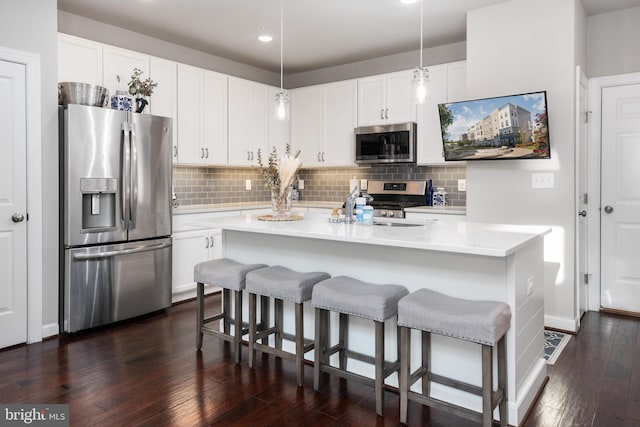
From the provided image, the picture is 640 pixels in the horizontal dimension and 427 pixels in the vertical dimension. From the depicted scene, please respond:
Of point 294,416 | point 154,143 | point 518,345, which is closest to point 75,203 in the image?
point 154,143

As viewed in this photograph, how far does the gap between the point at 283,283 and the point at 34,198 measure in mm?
2097

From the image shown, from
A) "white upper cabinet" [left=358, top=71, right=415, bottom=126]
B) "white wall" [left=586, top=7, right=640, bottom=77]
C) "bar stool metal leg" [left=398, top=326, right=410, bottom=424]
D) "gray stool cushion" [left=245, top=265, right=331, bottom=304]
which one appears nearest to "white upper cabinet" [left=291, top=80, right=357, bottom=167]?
"white upper cabinet" [left=358, top=71, right=415, bottom=126]

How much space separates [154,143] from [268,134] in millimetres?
1892

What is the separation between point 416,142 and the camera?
4.86 metres

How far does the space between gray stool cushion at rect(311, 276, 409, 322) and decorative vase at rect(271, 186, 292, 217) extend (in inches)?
30.6

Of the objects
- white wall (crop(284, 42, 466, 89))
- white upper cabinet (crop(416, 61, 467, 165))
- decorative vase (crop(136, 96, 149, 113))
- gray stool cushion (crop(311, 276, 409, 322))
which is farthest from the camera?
white wall (crop(284, 42, 466, 89))

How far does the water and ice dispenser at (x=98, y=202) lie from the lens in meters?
3.55

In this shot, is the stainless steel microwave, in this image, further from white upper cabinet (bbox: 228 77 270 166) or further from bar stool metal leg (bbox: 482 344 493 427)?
bar stool metal leg (bbox: 482 344 493 427)

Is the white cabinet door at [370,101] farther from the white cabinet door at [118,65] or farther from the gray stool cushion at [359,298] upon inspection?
the gray stool cushion at [359,298]

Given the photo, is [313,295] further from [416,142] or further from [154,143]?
[416,142]

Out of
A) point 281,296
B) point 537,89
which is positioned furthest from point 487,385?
point 537,89

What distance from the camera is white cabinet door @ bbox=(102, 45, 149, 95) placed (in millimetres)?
4023

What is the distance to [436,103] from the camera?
4699 mm

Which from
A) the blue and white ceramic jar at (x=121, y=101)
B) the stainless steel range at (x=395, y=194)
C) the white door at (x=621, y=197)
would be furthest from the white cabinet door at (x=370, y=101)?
the blue and white ceramic jar at (x=121, y=101)
